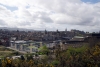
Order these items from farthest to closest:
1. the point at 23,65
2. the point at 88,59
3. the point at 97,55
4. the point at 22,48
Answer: the point at 22,48 → the point at 97,55 → the point at 88,59 → the point at 23,65

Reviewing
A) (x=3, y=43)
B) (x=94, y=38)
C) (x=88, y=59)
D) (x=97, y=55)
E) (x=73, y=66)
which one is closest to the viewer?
(x=73, y=66)

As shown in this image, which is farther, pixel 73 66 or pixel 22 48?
pixel 22 48

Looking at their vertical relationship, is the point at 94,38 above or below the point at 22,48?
above

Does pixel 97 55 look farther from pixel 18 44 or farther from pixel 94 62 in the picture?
pixel 18 44

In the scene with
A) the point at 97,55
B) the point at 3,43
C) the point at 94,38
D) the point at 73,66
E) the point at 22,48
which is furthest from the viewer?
the point at 3,43

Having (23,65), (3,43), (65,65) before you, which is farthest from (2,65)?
(3,43)

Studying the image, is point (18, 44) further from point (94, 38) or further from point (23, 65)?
point (23, 65)

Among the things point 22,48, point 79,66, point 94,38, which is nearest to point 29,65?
point 79,66

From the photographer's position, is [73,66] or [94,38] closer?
[73,66]

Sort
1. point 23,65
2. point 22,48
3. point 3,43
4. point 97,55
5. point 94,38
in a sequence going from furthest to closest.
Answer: point 3,43, point 22,48, point 94,38, point 97,55, point 23,65

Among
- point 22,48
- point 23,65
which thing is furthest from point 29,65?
point 22,48
